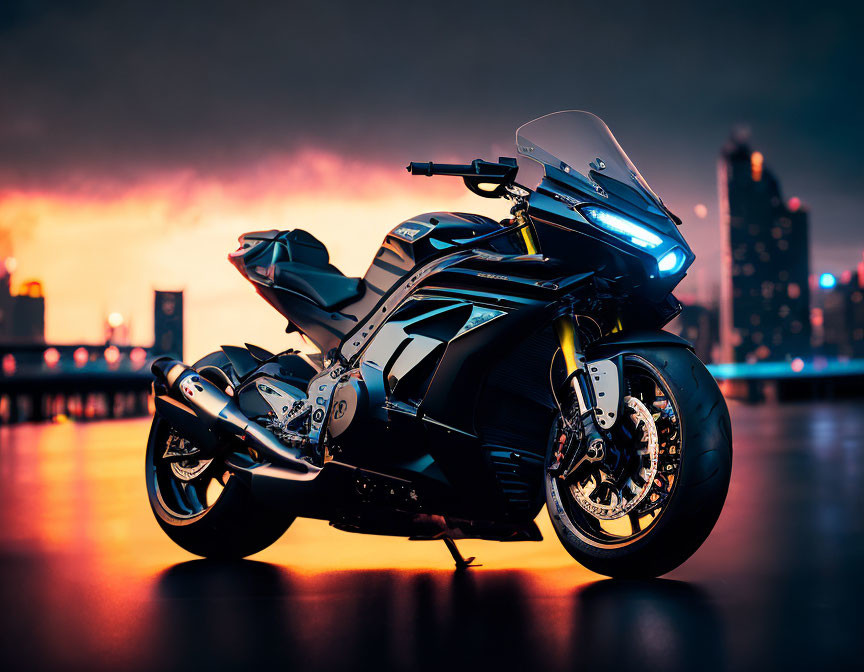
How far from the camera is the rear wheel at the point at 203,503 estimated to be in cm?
464

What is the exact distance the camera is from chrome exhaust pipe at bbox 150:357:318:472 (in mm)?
4355

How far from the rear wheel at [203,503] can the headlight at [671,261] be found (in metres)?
2.31

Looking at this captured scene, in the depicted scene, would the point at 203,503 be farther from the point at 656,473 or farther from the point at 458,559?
the point at 656,473

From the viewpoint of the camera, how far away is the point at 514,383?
3822mm

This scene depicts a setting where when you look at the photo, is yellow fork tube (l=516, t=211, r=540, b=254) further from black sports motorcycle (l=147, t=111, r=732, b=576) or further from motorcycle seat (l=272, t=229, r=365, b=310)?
motorcycle seat (l=272, t=229, r=365, b=310)

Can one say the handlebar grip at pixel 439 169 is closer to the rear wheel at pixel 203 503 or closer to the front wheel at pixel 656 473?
the front wheel at pixel 656 473

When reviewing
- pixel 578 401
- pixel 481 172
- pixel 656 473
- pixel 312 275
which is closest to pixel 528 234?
pixel 481 172

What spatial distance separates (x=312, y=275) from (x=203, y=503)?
1380 mm

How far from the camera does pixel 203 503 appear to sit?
5047mm

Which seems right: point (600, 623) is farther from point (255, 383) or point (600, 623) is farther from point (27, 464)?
point (27, 464)

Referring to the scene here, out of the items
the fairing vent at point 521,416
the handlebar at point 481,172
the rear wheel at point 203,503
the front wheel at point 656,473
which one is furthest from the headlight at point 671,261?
the rear wheel at point 203,503

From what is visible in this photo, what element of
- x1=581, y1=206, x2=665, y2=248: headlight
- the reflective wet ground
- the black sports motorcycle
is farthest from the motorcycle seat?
x1=581, y1=206, x2=665, y2=248: headlight

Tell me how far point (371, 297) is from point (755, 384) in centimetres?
2929

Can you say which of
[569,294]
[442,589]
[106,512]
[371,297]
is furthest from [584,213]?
[106,512]
